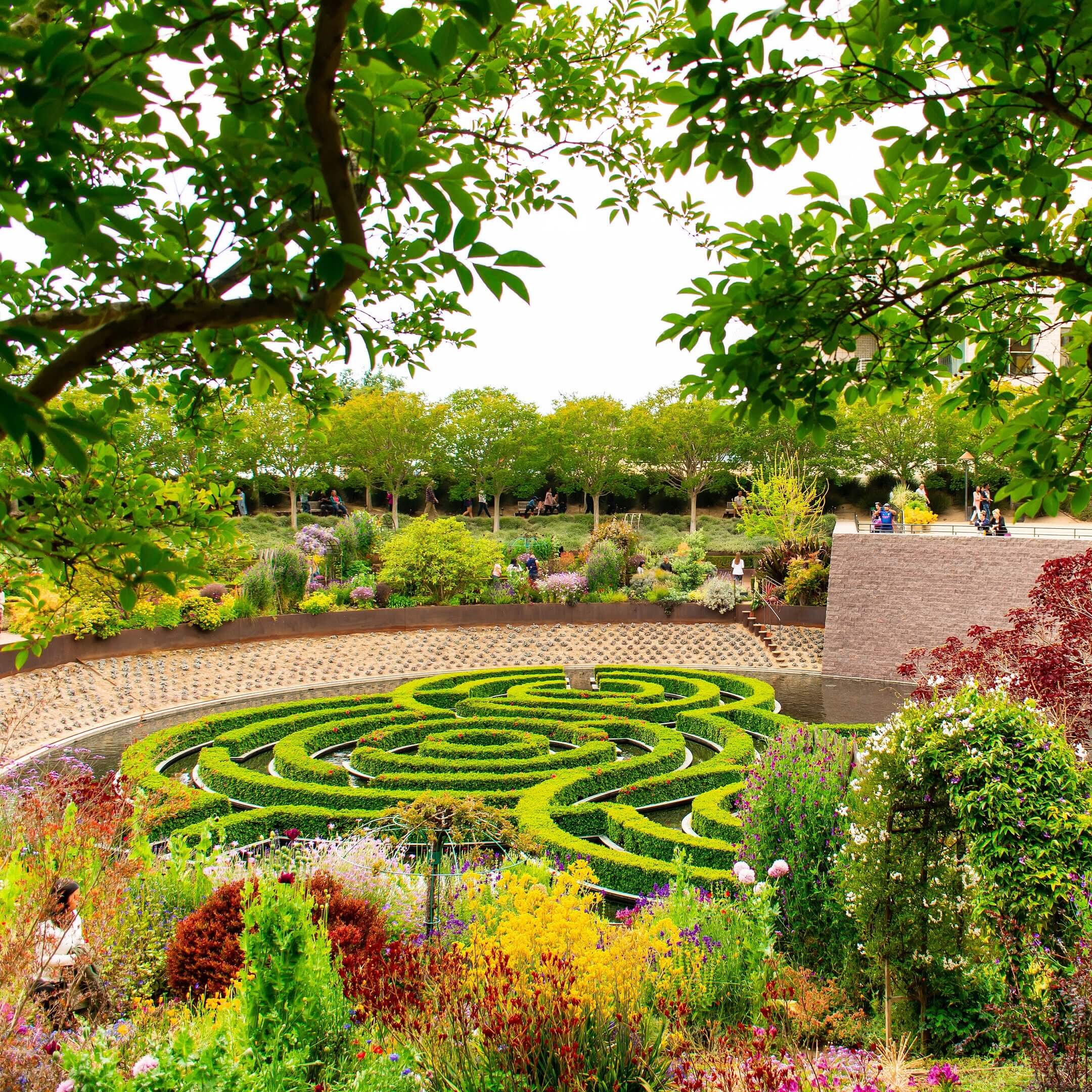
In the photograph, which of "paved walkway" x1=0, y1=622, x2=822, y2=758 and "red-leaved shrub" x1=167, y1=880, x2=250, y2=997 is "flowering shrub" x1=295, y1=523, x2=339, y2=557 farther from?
"red-leaved shrub" x1=167, y1=880, x2=250, y2=997

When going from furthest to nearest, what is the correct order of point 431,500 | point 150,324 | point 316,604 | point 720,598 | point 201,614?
1. point 431,500
2. point 720,598
3. point 316,604
4. point 201,614
5. point 150,324

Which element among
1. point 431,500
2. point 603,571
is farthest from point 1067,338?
point 431,500

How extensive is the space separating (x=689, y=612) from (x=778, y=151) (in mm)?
19840

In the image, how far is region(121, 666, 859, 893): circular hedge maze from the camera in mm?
8367

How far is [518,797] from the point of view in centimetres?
931

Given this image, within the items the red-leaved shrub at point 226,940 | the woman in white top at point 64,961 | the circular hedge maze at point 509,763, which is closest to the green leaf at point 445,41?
the red-leaved shrub at point 226,940

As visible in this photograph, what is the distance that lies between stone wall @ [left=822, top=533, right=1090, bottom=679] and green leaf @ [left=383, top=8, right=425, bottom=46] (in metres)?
18.8

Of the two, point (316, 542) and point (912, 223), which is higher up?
point (912, 223)

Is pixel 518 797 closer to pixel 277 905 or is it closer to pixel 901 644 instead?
pixel 277 905

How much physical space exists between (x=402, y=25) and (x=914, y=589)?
19642 millimetres

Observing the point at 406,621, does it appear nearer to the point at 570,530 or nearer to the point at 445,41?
the point at 445,41

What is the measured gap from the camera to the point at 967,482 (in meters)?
39.3

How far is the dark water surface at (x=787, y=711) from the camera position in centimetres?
1189

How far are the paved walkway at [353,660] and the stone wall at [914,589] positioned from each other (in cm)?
130
